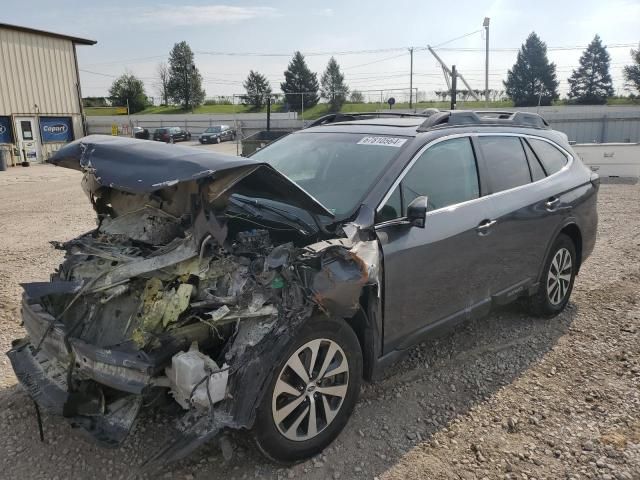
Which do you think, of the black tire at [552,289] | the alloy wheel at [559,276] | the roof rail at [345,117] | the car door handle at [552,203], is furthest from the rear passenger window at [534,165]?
the roof rail at [345,117]

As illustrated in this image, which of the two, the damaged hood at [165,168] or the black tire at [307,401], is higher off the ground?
the damaged hood at [165,168]

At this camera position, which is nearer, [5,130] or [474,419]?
[474,419]

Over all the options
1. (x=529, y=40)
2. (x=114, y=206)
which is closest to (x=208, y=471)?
(x=114, y=206)

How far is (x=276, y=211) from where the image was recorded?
321 cm

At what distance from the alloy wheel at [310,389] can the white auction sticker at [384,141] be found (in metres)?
1.50

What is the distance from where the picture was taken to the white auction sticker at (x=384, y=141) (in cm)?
356

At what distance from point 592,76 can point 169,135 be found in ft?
199

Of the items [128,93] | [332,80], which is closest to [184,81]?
[128,93]

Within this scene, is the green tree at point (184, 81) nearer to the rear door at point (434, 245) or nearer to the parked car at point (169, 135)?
the parked car at point (169, 135)

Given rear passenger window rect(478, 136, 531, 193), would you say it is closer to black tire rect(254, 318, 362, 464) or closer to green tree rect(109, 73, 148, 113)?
black tire rect(254, 318, 362, 464)

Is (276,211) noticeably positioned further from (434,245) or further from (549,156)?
(549,156)

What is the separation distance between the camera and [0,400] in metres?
3.39

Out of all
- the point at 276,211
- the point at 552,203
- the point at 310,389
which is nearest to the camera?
the point at 310,389

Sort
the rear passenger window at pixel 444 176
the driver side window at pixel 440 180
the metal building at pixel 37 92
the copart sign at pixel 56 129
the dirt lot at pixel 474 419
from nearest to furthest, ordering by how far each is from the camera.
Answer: the dirt lot at pixel 474 419 < the driver side window at pixel 440 180 < the rear passenger window at pixel 444 176 < the metal building at pixel 37 92 < the copart sign at pixel 56 129
